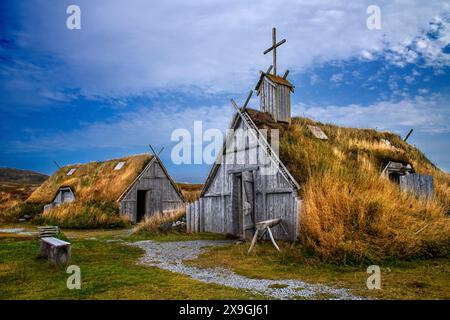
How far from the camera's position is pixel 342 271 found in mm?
8109

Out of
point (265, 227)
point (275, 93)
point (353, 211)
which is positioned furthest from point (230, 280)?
point (275, 93)

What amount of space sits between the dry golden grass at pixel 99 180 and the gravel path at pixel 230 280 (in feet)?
49.5

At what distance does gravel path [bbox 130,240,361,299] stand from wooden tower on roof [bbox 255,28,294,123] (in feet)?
24.2

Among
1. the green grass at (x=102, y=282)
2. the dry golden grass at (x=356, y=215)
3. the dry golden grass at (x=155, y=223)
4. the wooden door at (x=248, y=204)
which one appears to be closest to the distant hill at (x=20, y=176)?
the dry golden grass at (x=155, y=223)

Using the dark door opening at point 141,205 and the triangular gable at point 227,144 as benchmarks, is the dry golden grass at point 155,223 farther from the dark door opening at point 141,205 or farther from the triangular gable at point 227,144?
the dark door opening at point 141,205

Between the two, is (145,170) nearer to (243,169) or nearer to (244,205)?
(243,169)

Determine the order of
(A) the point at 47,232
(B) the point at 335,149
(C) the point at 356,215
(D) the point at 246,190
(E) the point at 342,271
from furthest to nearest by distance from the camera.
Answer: (B) the point at 335,149 < (D) the point at 246,190 < (A) the point at 47,232 < (C) the point at 356,215 < (E) the point at 342,271

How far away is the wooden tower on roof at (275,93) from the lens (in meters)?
16.7

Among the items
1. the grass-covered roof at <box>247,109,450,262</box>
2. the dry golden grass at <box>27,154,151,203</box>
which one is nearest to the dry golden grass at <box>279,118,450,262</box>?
the grass-covered roof at <box>247,109,450,262</box>

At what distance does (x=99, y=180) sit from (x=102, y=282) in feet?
74.3

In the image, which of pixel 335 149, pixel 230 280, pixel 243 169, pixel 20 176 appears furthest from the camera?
pixel 20 176

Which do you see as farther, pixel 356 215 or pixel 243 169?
pixel 243 169

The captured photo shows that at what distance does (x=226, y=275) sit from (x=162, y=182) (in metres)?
21.3
